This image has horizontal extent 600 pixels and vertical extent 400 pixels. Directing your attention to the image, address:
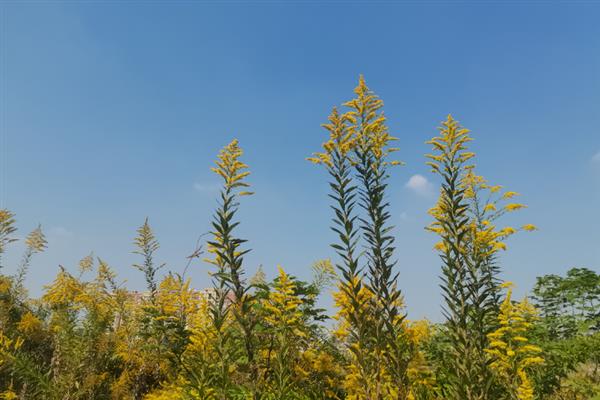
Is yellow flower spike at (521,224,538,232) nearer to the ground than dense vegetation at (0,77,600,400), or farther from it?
farther from it

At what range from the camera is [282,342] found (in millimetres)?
4371

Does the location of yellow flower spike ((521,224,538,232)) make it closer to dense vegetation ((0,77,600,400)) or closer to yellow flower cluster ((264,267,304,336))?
dense vegetation ((0,77,600,400))

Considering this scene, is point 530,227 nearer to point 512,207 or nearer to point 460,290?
point 512,207

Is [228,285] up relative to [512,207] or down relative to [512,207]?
down

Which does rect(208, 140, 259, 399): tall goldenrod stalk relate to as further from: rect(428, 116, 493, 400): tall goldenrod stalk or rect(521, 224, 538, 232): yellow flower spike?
rect(521, 224, 538, 232): yellow flower spike

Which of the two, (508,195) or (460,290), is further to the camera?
(508,195)

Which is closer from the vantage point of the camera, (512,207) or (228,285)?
(228,285)

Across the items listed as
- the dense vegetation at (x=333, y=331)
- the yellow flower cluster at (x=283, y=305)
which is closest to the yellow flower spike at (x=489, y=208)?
the dense vegetation at (x=333, y=331)

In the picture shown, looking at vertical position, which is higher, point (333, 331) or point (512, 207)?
point (512, 207)

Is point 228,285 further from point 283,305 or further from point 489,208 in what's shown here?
point 489,208

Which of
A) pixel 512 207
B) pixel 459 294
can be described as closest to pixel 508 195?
pixel 512 207

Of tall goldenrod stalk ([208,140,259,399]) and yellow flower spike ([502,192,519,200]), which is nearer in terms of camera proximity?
tall goldenrod stalk ([208,140,259,399])

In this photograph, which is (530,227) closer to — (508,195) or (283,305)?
(508,195)

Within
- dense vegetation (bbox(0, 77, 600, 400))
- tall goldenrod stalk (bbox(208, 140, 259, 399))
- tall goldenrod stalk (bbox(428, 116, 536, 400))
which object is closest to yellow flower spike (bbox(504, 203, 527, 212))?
dense vegetation (bbox(0, 77, 600, 400))
